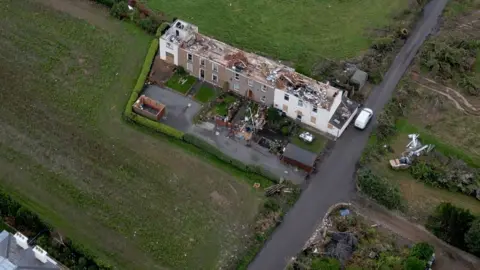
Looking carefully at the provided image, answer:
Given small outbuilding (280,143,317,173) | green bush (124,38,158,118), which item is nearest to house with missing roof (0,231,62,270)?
green bush (124,38,158,118)

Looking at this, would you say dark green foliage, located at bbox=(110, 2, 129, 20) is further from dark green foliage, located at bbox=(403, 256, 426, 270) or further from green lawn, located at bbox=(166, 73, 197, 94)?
dark green foliage, located at bbox=(403, 256, 426, 270)

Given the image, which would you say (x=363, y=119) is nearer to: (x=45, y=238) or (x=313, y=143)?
(x=313, y=143)

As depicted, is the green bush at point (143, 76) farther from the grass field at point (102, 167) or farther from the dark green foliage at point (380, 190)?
the dark green foliage at point (380, 190)

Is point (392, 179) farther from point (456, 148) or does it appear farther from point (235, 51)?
point (235, 51)

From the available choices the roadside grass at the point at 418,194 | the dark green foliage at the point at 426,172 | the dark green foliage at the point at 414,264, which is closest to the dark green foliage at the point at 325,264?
the dark green foliage at the point at 414,264

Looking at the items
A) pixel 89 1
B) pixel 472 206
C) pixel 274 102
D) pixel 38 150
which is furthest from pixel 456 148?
pixel 89 1
